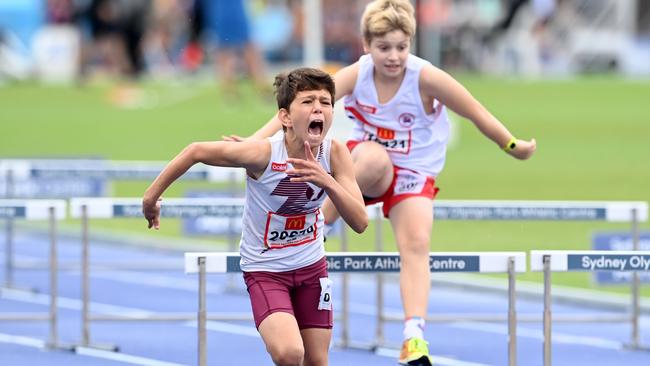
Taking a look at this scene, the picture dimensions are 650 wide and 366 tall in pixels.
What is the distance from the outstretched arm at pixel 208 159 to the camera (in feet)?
23.0

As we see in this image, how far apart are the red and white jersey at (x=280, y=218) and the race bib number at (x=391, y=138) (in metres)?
1.31

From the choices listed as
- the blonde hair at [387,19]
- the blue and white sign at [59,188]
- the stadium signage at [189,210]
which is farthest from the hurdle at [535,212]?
the blue and white sign at [59,188]

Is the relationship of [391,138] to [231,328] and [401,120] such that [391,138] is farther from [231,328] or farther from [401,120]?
[231,328]

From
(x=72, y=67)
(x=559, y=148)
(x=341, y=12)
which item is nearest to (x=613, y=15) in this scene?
(x=341, y=12)

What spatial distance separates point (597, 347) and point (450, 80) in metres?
2.70

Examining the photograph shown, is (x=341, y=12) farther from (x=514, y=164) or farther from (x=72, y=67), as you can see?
(x=514, y=164)

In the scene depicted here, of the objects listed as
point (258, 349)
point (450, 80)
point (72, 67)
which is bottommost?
point (258, 349)

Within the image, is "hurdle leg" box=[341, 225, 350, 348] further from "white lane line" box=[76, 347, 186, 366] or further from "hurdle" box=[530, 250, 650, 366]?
"hurdle" box=[530, 250, 650, 366]

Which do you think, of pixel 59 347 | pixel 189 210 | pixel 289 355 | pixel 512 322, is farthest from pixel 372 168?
pixel 59 347

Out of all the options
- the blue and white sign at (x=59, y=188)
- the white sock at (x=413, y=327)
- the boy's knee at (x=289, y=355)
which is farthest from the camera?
the blue and white sign at (x=59, y=188)

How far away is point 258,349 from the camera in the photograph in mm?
9969

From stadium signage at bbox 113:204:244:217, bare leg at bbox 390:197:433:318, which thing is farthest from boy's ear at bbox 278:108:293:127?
stadium signage at bbox 113:204:244:217

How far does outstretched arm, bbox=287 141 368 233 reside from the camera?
6.80 meters

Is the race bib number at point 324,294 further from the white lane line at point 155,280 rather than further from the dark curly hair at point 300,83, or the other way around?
the white lane line at point 155,280
